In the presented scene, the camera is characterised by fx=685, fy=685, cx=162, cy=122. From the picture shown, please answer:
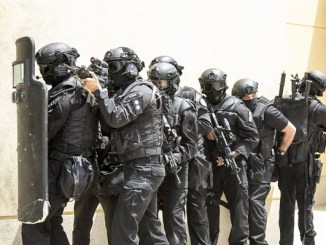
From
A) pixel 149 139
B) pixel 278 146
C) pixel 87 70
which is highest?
pixel 87 70

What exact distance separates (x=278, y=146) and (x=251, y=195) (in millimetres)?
726

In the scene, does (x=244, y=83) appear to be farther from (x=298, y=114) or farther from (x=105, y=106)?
(x=105, y=106)

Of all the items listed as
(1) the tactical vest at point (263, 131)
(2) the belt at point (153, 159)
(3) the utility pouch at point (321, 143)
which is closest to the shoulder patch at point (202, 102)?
(1) the tactical vest at point (263, 131)

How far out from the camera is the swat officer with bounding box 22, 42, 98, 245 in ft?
16.6

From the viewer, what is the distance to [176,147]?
628 centimetres

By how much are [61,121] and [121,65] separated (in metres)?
0.74

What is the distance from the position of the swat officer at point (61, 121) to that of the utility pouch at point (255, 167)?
263cm

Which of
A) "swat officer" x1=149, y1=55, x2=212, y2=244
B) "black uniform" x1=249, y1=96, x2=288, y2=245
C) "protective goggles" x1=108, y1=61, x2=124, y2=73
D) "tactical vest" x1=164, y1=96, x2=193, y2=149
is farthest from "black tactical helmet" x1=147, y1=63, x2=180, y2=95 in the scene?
"black uniform" x1=249, y1=96, x2=288, y2=245

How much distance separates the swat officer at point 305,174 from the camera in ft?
25.8

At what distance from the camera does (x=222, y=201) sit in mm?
7316

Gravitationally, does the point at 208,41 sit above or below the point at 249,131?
above

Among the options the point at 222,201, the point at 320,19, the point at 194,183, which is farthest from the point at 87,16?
the point at 320,19

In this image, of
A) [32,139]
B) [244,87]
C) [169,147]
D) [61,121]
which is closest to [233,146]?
[244,87]

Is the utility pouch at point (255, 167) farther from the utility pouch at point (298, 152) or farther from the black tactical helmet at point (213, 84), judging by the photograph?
the black tactical helmet at point (213, 84)
